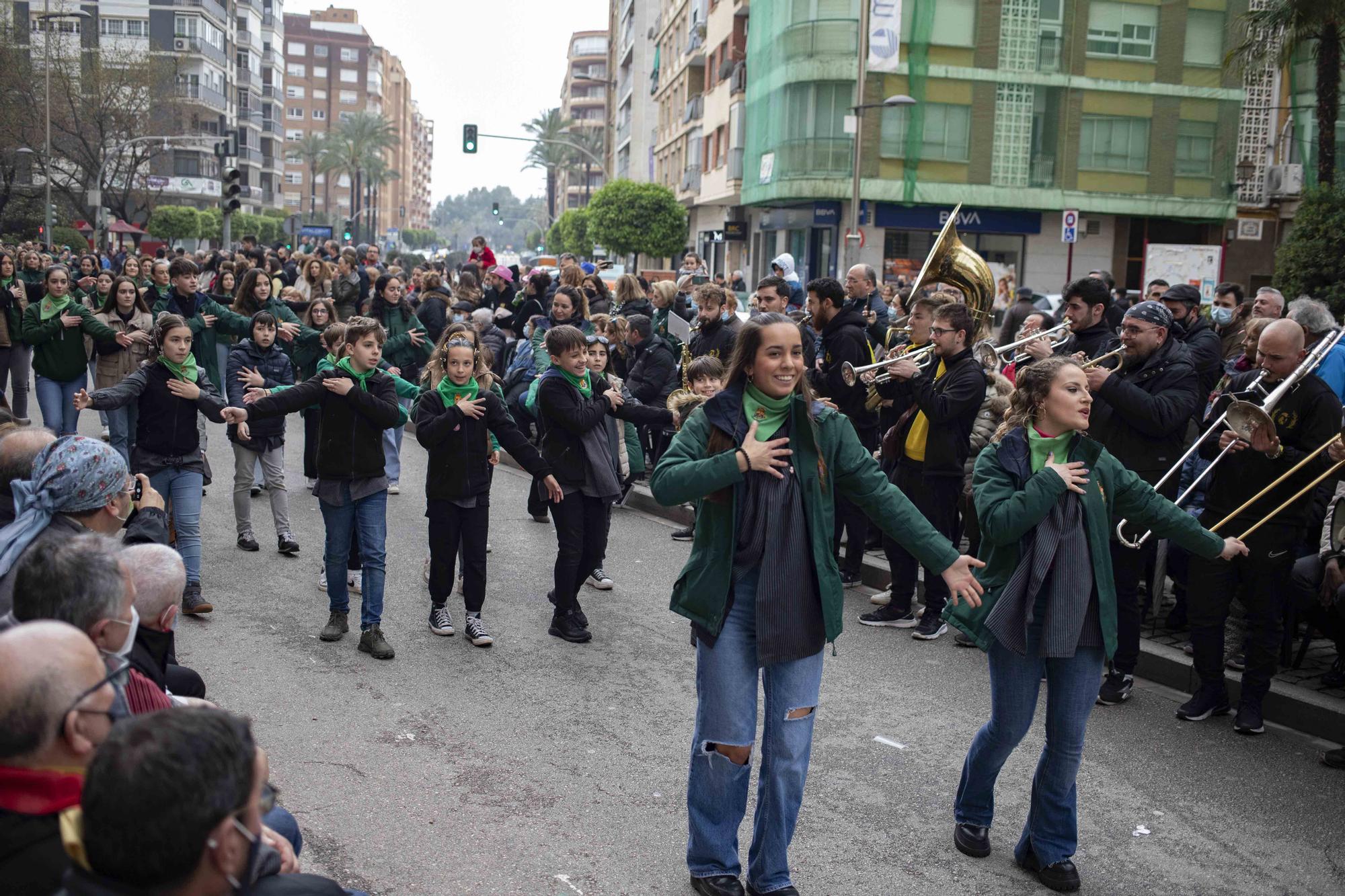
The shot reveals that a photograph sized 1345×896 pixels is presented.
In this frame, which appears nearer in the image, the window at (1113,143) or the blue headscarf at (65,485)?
the blue headscarf at (65,485)

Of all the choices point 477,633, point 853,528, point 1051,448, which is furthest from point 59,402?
point 1051,448

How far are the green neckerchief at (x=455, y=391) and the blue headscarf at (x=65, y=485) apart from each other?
2.91m

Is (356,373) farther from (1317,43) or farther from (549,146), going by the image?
(549,146)

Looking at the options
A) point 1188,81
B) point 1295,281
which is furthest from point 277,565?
point 1188,81

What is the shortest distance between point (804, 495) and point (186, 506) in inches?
187

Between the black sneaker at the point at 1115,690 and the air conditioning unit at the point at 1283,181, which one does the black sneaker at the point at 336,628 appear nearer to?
the black sneaker at the point at 1115,690

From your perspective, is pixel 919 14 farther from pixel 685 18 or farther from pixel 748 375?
pixel 748 375

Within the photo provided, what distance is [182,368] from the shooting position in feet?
25.5

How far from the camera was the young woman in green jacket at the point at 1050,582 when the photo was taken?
175 inches

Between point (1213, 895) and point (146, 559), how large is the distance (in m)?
3.73

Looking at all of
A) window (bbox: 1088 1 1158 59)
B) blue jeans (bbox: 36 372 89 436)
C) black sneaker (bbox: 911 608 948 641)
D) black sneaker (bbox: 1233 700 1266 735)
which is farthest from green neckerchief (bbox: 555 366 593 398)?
window (bbox: 1088 1 1158 59)

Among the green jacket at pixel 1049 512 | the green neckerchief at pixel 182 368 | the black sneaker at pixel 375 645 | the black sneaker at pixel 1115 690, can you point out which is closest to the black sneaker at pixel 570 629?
the black sneaker at pixel 375 645

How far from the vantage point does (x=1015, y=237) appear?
123ft

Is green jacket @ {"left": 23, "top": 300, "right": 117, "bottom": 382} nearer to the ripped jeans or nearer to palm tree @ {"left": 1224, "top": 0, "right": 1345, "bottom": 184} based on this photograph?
the ripped jeans
